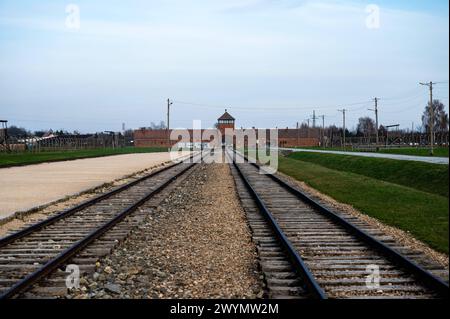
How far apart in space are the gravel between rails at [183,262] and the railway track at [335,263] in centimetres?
32

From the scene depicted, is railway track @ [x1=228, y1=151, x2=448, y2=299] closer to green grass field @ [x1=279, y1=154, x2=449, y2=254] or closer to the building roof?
green grass field @ [x1=279, y1=154, x2=449, y2=254]

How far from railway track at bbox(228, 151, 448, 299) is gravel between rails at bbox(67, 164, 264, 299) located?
0.32 m

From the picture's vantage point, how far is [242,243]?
913 centimetres

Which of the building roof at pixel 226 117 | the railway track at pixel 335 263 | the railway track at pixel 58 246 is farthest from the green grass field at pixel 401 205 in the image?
the building roof at pixel 226 117

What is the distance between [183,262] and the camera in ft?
25.3

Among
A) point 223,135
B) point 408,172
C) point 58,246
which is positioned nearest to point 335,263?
point 58,246

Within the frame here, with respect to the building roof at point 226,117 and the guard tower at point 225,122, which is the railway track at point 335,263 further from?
the building roof at point 226,117

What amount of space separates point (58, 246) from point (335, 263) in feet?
16.2

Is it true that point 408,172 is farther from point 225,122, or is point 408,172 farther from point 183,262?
point 225,122

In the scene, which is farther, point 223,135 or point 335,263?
point 223,135
